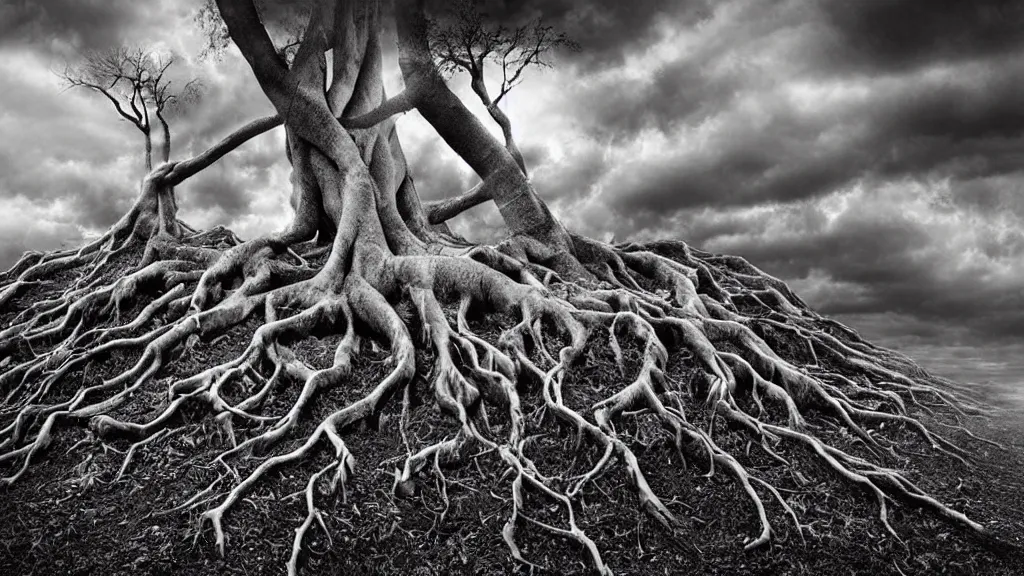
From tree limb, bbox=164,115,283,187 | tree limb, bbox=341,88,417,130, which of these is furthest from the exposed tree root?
tree limb, bbox=164,115,283,187

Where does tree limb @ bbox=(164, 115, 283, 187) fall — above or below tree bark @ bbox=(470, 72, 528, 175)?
above

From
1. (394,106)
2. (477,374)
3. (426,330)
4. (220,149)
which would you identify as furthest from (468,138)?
(220,149)

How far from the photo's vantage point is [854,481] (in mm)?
7168

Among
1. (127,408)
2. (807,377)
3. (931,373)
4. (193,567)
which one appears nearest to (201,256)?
(127,408)

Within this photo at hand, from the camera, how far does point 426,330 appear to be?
9250 mm

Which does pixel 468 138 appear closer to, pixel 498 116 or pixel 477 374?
pixel 498 116

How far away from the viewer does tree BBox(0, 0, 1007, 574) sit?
23.9ft

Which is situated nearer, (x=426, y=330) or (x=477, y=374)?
(x=477, y=374)

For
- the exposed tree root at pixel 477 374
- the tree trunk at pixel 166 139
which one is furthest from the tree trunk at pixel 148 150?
the exposed tree root at pixel 477 374

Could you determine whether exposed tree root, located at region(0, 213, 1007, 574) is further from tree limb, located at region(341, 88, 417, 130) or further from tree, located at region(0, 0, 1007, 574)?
tree limb, located at region(341, 88, 417, 130)

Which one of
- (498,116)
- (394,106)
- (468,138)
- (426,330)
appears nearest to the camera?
(426,330)

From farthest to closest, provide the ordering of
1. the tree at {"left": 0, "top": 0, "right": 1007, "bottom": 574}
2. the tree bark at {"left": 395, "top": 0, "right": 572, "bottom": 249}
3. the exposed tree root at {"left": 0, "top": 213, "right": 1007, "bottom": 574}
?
1. the tree bark at {"left": 395, "top": 0, "right": 572, "bottom": 249}
2. the tree at {"left": 0, "top": 0, "right": 1007, "bottom": 574}
3. the exposed tree root at {"left": 0, "top": 213, "right": 1007, "bottom": 574}

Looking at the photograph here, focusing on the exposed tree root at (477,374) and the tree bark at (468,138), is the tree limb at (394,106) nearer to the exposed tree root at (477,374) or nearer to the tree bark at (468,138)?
the tree bark at (468,138)

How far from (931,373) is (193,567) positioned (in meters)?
12.8
